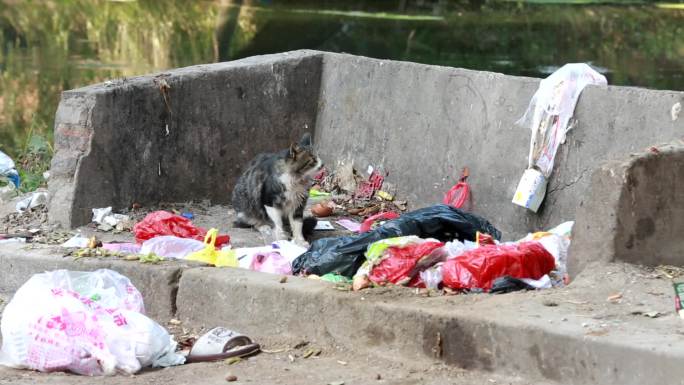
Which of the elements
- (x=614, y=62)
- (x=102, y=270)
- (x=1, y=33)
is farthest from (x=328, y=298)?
(x=1, y=33)

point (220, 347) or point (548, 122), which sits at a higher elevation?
point (548, 122)

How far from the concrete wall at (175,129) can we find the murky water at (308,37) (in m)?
4.18

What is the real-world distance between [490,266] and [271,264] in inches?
57.7

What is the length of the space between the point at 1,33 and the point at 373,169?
1183 centimetres

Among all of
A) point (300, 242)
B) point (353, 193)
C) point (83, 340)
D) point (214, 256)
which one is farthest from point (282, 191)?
point (83, 340)

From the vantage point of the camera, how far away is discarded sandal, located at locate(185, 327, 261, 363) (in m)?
5.65

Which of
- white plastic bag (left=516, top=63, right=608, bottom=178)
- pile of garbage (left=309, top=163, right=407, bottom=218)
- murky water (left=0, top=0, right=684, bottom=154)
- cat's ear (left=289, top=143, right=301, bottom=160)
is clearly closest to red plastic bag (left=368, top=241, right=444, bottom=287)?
white plastic bag (left=516, top=63, right=608, bottom=178)

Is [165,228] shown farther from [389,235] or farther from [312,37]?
[312,37]

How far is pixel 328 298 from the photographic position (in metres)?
5.72

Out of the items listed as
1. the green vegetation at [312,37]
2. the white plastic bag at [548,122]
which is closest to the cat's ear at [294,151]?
the white plastic bag at [548,122]

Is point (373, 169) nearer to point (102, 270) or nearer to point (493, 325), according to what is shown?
point (102, 270)

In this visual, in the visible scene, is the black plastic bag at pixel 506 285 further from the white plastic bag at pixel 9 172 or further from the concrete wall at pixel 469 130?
the white plastic bag at pixel 9 172

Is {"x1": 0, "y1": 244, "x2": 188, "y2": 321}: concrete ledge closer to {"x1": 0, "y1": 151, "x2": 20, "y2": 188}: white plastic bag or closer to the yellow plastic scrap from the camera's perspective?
the yellow plastic scrap

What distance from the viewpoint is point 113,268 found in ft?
21.6
